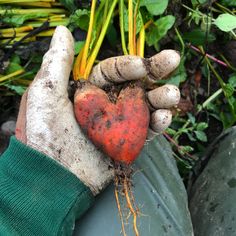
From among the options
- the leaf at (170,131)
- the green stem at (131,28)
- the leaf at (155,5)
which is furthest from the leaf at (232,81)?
the green stem at (131,28)

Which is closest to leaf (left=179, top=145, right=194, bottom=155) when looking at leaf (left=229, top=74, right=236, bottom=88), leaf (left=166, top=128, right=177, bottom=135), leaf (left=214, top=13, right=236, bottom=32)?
leaf (left=166, top=128, right=177, bottom=135)

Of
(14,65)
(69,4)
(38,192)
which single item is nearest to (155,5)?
(69,4)

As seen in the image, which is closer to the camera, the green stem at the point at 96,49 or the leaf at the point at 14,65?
the green stem at the point at 96,49

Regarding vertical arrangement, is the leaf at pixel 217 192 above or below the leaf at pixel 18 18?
below

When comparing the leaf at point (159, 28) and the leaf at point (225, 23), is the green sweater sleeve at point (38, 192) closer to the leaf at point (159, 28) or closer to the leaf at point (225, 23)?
the leaf at point (159, 28)

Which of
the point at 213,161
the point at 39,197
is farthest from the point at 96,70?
the point at 213,161

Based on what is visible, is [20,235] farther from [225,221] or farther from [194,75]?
[194,75]
